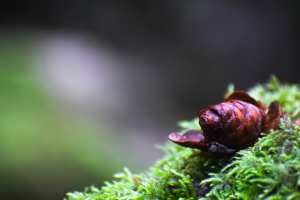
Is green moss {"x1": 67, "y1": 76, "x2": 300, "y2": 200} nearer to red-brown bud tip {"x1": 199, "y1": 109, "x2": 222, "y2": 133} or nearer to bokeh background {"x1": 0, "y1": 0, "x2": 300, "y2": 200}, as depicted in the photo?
red-brown bud tip {"x1": 199, "y1": 109, "x2": 222, "y2": 133}

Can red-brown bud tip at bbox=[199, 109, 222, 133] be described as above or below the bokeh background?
below

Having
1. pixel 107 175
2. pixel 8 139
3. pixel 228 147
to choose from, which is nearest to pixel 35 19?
pixel 8 139

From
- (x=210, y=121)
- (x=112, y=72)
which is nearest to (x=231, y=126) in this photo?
(x=210, y=121)

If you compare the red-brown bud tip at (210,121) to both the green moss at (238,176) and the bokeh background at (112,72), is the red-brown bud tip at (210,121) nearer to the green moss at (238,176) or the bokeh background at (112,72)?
the green moss at (238,176)

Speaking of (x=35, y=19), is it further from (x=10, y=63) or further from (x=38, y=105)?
(x=38, y=105)

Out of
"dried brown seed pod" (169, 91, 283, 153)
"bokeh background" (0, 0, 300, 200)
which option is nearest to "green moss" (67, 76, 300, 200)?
"dried brown seed pod" (169, 91, 283, 153)

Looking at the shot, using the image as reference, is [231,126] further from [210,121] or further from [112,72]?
[112,72]

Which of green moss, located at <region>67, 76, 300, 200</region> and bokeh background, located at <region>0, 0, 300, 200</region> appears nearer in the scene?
green moss, located at <region>67, 76, 300, 200</region>
